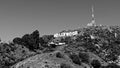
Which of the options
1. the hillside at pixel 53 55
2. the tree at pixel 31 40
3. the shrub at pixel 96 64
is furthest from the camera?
the tree at pixel 31 40

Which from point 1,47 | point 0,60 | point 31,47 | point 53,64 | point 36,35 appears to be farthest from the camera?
point 36,35

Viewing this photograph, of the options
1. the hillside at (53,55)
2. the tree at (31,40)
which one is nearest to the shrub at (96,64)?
the hillside at (53,55)

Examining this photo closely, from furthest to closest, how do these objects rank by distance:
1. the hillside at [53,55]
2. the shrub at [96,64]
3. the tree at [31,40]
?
the tree at [31,40] < the shrub at [96,64] < the hillside at [53,55]

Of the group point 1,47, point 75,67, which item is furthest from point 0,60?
point 75,67

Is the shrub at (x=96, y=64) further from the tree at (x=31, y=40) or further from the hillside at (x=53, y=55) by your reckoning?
the tree at (x=31, y=40)

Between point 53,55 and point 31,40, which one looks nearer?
point 53,55

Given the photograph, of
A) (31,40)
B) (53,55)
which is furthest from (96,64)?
(31,40)

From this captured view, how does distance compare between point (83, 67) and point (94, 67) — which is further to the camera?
point (94, 67)

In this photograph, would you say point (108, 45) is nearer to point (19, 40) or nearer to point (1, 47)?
point (19, 40)

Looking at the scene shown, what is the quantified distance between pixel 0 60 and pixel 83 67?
32.3m

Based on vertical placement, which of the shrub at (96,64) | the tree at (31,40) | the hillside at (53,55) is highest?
the tree at (31,40)

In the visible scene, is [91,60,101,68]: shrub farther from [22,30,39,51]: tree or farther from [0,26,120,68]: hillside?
[22,30,39,51]: tree

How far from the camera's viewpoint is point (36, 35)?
360ft

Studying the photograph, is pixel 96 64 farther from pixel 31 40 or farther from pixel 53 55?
pixel 31 40
